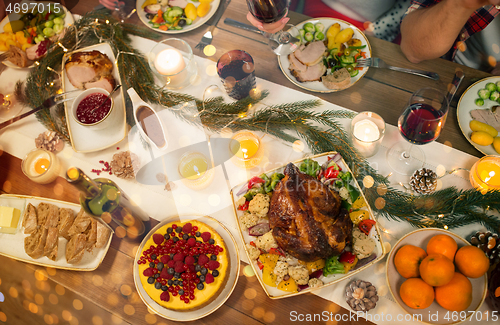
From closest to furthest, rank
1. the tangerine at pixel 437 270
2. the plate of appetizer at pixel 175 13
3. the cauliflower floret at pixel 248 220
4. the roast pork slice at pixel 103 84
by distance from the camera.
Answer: the tangerine at pixel 437 270 → the cauliflower floret at pixel 248 220 → the roast pork slice at pixel 103 84 → the plate of appetizer at pixel 175 13

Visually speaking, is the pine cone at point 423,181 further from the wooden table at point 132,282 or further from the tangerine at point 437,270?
the tangerine at point 437,270

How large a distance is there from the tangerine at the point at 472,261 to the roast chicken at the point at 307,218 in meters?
0.43

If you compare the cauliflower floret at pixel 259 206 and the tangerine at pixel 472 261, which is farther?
the cauliflower floret at pixel 259 206

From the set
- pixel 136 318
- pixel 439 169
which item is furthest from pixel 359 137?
pixel 136 318

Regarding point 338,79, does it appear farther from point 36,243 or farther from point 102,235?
point 36,243

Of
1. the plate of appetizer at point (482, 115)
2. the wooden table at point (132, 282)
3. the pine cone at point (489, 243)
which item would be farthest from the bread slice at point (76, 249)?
the plate of appetizer at point (482, 115)

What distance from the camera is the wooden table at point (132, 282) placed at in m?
1.34

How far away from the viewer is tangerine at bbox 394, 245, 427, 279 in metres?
1.20

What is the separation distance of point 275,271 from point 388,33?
1635mm

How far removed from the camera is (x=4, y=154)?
5.32 feet

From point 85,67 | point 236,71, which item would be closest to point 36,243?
point 85,67

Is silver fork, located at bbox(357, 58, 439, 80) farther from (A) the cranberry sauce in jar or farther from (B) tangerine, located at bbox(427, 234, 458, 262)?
(A) the cranberry sauce in jar

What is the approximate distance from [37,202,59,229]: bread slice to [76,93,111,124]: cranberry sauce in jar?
1.46 feet

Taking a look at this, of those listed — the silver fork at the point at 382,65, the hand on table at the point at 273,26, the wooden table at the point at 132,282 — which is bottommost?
the wooden table at the point at 132,282
